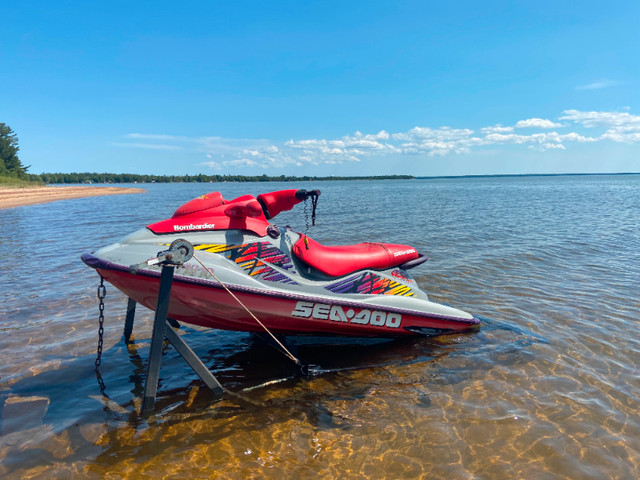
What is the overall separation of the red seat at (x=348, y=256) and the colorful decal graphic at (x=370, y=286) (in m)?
0.12

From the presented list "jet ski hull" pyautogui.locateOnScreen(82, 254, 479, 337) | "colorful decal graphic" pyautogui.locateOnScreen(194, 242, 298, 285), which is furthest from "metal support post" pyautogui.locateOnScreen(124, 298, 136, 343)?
"colorful decal graphic" pyautogui.locateOnScreen(194, 242, 298, 285)

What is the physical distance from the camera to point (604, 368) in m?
4.30

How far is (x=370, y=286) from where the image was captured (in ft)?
15.4

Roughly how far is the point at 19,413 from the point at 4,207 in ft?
111

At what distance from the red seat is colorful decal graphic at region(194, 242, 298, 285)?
0.77 feet

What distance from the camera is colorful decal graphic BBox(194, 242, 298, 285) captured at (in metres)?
3.91

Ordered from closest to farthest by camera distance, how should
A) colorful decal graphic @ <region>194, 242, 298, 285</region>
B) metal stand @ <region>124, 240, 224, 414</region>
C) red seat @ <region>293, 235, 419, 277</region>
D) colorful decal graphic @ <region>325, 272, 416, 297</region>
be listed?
metal stand @ <region>124, 240, 224, 414</region> → colorful decal graphic @ <region>194, 242, 298, 285</region> → red seat @ <region>293, 235, 419, 277</region> → colorful decal graphic @ <region>325, 272, 416, 297</region>

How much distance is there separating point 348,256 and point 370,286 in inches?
17.5

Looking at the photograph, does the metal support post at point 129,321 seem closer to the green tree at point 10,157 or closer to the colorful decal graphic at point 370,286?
the colorful decal graphic at point 370,286

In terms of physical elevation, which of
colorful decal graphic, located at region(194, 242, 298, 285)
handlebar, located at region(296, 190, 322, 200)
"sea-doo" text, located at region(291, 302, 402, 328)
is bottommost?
"sea-doo" text, located at region(291, 302, 402, 328)

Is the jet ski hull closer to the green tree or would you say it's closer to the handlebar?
the handlebar

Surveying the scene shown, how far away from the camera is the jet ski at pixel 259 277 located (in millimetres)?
3654

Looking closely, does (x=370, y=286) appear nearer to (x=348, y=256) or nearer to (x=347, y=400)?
(x=348, y=256)

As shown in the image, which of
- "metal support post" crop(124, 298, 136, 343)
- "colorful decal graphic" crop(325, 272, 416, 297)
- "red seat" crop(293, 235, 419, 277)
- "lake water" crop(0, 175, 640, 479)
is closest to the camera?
"lake water" crop(0, 175, 640, 479)
